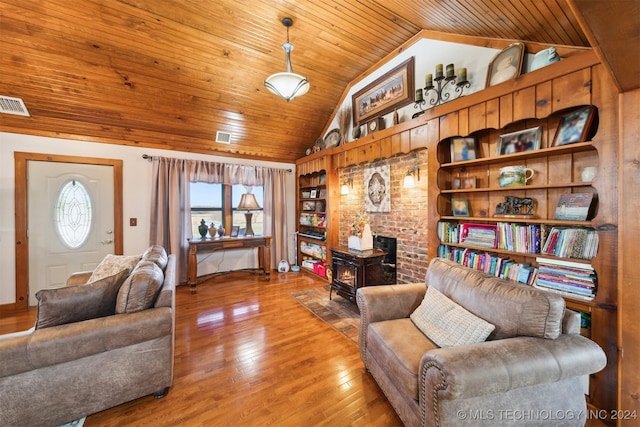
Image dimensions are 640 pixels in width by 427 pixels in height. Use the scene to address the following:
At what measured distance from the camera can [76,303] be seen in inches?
62.5

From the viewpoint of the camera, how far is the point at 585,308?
169 cm

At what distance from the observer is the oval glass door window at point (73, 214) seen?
350cm

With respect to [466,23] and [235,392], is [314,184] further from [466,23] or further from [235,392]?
[235,392]

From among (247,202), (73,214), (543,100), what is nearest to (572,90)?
(543,100)

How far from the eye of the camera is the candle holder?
255 cm

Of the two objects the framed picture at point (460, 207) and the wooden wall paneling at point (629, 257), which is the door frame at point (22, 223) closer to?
the framed picture at point (460, 207)

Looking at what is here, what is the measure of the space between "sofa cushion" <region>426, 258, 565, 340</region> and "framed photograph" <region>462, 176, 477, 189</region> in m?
1.04

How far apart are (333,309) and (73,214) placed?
3.92m

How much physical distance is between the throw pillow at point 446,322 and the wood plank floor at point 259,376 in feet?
1.95

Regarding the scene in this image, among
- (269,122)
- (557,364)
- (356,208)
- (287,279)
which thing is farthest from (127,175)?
(557,364)

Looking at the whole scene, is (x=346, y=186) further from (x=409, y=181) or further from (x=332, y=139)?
(x=409, y=181)

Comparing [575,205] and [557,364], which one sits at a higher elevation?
[575,205]

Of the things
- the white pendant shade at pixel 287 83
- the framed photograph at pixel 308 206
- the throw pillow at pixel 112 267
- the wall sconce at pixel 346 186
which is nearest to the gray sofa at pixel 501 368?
the white pendant shade at pixel 287 83

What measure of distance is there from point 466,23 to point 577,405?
3.03m
